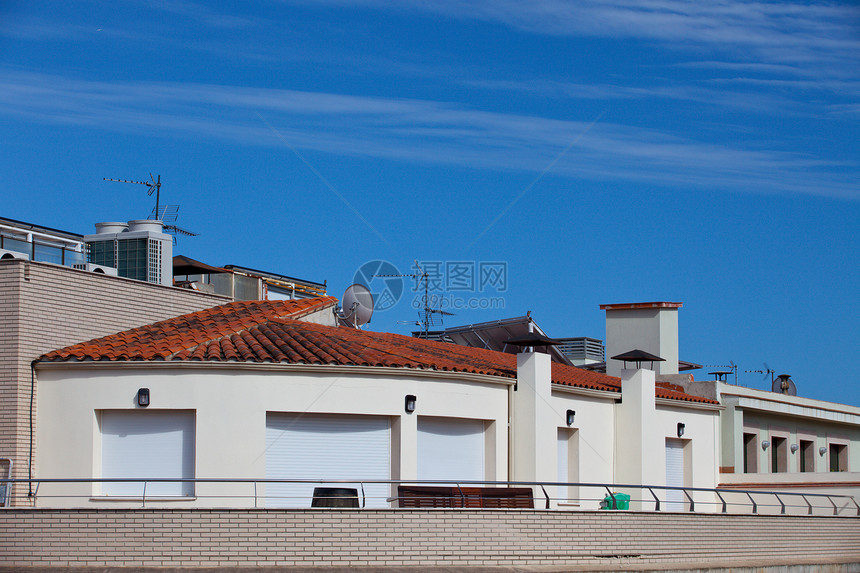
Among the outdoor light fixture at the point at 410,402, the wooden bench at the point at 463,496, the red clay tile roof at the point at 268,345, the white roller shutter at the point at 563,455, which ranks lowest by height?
the wooden bench at the point at 463,496

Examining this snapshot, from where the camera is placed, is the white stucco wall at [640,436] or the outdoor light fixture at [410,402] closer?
the outdoor light fixture at [410,402]

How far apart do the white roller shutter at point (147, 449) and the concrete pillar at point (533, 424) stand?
7080 millimetres

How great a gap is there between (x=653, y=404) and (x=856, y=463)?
15569 millimetres

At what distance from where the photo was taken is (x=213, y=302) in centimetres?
2583

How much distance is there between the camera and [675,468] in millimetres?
28734

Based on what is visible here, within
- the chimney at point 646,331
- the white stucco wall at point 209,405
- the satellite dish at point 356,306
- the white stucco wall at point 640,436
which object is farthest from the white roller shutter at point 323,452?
the chimney at point 646,331

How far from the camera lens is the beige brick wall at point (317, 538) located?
16.9 metres

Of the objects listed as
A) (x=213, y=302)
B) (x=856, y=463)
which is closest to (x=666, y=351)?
(x=856, y=463)

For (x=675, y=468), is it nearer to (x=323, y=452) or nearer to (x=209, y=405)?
(x=323, y=452)

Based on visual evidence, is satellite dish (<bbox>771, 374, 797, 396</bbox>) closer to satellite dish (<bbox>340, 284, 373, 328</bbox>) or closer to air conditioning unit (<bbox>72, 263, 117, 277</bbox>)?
satellite dish (<bbox>340, 284, 373, 328</bbox>)

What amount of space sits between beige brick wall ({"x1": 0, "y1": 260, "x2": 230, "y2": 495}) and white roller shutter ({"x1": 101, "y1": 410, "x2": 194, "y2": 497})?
5.44 feet

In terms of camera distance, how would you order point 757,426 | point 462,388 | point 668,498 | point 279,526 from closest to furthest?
1. point 279,526
2. point 462,388
3. point 668,498
4. point 757,426

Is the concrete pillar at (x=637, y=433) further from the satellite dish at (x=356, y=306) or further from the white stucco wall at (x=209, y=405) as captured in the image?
the white stucco wall at (x=209, y=405)

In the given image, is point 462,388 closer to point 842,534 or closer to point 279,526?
point 279,526
